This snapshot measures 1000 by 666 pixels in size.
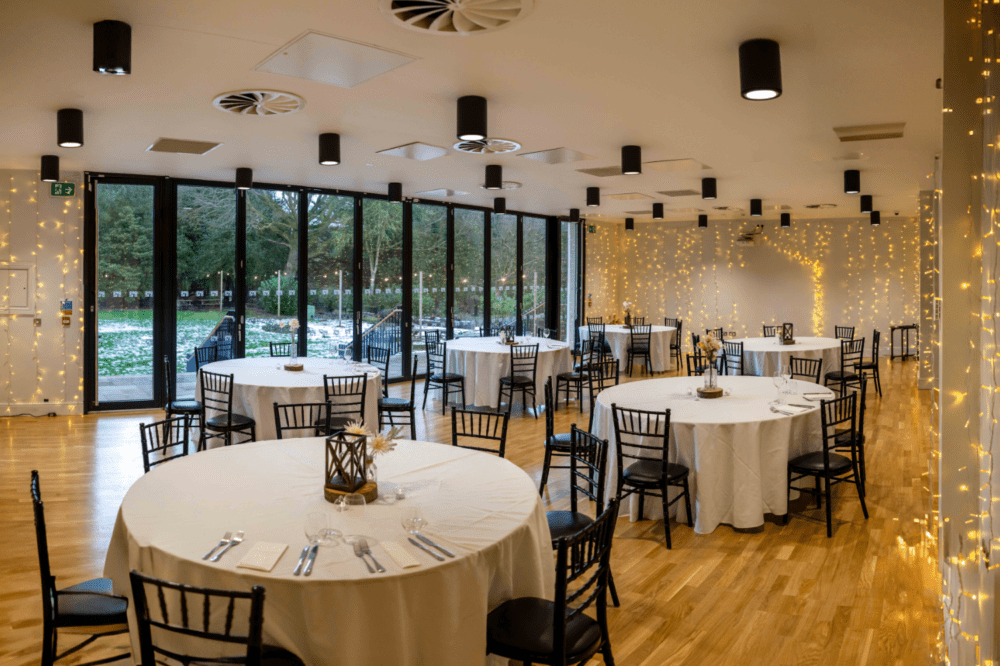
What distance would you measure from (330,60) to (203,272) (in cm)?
606

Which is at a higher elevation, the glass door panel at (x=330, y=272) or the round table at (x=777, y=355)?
the glass door panel at (x=330, y=272)

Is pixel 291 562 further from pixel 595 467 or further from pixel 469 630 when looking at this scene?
pixel 595 467

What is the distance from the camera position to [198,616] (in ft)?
7.71

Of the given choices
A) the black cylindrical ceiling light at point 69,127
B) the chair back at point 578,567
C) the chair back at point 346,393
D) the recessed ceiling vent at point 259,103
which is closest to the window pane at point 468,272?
the chair back at point 346,393

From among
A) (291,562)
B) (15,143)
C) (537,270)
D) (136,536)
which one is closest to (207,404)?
(15,143)

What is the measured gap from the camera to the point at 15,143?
22.2 ft

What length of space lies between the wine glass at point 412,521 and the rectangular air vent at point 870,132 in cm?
529

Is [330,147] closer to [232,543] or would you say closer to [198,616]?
[232,543]

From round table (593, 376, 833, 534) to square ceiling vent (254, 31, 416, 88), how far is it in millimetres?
2850

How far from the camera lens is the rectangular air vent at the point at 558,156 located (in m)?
7.02

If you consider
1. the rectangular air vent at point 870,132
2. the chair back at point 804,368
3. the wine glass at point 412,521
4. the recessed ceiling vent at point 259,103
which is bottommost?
the wine glass at point 412,521

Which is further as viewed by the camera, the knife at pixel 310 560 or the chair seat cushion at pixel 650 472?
the chair seat cushion at pixel 650 472

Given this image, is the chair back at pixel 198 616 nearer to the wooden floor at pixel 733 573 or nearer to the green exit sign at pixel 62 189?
the wooden floor at pixel 733 573

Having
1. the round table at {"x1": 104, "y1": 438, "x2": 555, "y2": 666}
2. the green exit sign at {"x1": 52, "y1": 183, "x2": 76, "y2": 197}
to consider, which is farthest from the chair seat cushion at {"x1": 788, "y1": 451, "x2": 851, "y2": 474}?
the green exit sign at {"x1": 52, "y1": 183, "x2": 76, "y2": 197}
